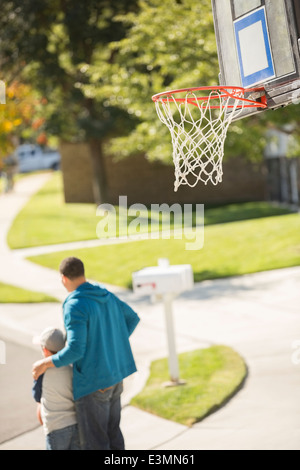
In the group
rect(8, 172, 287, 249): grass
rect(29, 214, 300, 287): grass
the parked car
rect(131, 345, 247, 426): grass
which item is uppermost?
the parked car

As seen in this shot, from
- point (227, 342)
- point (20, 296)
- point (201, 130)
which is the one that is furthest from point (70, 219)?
point (201, 130)

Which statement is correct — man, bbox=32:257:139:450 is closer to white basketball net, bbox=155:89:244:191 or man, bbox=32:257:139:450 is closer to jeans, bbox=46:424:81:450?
jeans, bbox=46:424:81:450

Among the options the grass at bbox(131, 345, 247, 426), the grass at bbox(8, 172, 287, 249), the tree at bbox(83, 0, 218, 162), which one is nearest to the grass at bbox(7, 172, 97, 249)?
the grass at bbox(8, 172, 287, 249)

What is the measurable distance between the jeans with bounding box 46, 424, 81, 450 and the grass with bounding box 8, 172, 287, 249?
16845mm

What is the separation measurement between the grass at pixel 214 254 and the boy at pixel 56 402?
393 inches

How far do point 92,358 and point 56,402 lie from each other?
1.34ft

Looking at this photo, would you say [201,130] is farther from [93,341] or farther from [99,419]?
[99,419]

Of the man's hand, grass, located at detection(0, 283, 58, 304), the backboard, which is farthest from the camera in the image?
grass, located at detection(0, 283, 58, 304)

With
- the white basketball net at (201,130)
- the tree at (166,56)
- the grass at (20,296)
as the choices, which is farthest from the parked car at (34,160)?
the white basketball net at (201,130)

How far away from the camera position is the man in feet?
16.8

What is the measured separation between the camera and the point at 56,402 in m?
5.16

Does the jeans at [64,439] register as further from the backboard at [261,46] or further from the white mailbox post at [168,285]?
the white mailbox post at [168,285]

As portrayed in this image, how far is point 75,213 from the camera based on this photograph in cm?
2866
